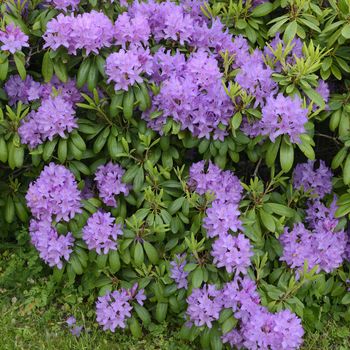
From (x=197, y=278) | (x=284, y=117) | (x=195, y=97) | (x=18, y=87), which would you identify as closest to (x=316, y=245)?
(x=197, y=278)

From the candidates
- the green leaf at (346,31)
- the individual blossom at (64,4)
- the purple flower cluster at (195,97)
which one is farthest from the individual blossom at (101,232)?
the green leaf at (346,31)

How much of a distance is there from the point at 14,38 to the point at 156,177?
96 centimetres

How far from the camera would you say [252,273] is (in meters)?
2.81

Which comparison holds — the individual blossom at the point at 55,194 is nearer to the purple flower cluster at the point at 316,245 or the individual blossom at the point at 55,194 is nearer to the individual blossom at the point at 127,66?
the individual blossom at the point at 127,66

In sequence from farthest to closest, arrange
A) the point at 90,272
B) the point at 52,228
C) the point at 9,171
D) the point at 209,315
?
the point at 9,171
the point at 90,272
the point at 52,228
the point at 209,315

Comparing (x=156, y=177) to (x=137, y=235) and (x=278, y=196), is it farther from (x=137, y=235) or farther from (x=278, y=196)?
(x=278, y=196)

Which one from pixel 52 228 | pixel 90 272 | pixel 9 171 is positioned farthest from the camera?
pixel 9 171

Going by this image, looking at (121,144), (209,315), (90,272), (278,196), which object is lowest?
(90,272)

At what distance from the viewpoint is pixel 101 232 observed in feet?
9.30

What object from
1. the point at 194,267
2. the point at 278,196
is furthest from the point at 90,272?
the point at 278,196

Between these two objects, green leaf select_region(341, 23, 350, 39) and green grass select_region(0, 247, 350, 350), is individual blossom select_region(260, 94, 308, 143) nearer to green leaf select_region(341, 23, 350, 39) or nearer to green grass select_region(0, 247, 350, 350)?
green leaf select_region(341, 23, 350, 39)

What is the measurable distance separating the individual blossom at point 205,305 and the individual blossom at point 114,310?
1.15ft

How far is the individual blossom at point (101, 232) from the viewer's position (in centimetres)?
284

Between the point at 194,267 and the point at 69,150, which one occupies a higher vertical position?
the point at 69,150
